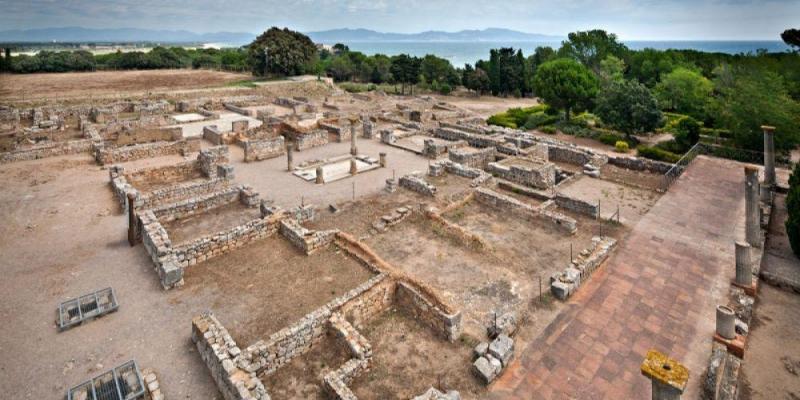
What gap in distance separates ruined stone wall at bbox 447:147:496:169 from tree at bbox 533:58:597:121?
1459 cm

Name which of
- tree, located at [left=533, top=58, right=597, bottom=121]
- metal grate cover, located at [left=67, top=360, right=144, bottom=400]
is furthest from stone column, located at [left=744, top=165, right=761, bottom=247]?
tree, located at [left=533, top=58, right=597, bottom=121]

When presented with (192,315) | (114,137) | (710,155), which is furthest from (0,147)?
(710,155)

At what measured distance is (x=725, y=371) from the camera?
8.70 m

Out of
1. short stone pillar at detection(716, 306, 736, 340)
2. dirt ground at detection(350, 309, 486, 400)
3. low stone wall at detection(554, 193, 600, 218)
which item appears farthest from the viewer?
low stone wall at detection(554, 193, 600, 218)

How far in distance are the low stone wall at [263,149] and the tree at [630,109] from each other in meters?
23.0

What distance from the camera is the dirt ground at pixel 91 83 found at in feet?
146

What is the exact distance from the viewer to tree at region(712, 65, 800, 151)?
2205 centimetres

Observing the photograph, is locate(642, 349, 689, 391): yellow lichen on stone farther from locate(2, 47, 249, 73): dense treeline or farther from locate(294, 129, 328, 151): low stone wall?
locate(2, 47, 249, 73): dense treeline

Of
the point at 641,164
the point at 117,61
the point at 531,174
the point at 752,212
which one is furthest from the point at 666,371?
the point at 117,61

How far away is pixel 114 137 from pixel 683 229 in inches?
1278

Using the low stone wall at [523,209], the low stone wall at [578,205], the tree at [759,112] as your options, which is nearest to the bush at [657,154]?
the tree at [759,112]

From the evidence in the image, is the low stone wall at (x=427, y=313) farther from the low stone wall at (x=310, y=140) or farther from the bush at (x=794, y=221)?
the low stone wall at (x=310, y=140)

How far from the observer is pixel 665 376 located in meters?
5.80

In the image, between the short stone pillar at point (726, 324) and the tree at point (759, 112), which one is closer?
the short stone pillar at point (726, 324)
